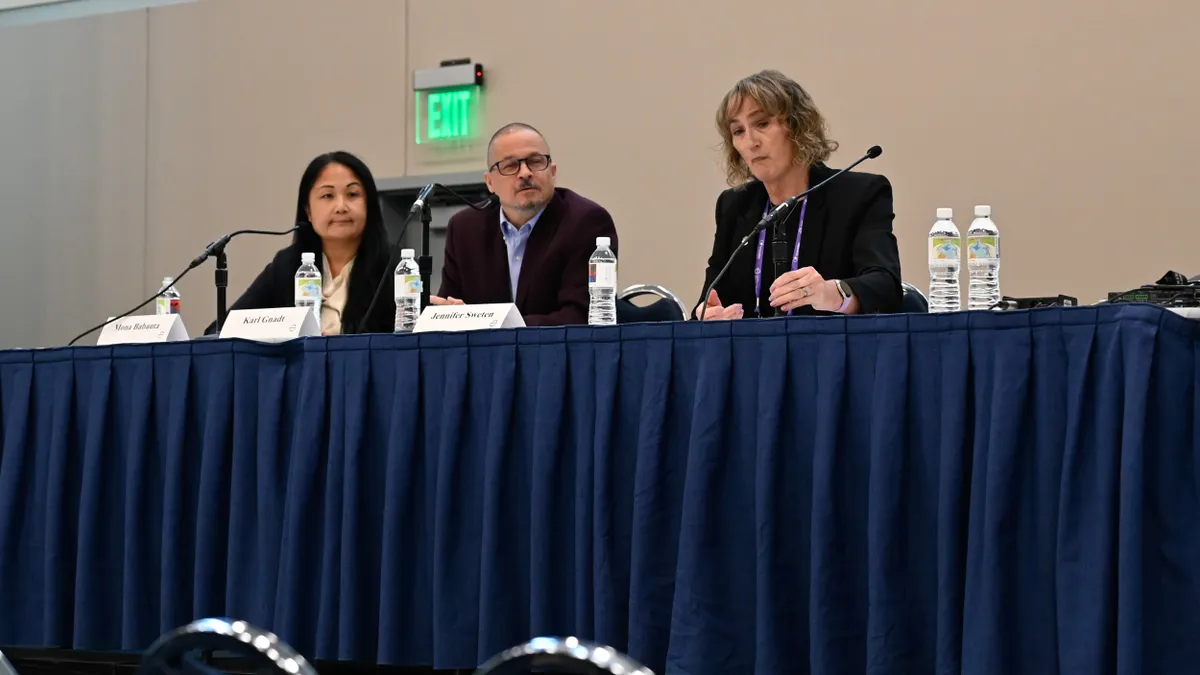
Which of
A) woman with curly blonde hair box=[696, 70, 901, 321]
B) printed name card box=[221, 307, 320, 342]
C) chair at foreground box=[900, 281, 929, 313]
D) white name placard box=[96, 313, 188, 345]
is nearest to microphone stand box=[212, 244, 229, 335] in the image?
white name placard box=[96, 313, 188, 345]

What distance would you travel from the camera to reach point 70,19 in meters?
5.84

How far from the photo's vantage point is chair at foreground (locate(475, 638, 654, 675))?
2.73ft

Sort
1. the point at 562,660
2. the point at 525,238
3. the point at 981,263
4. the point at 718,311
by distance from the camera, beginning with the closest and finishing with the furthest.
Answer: the point at 562,660, the point at 981,263, the point at 718,311, the point at 525,238

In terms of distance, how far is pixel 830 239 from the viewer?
2.77 metres

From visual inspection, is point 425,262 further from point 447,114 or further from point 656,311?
point 447,114

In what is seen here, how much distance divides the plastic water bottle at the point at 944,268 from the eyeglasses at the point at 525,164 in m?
1.12

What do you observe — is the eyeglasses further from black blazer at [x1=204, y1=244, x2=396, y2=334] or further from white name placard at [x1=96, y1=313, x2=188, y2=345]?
white name placard at [x1=96, y1=313, x2=188, y2=345]

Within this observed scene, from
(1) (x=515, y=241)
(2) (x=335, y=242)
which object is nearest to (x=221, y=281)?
(2) (x=335, y=242)

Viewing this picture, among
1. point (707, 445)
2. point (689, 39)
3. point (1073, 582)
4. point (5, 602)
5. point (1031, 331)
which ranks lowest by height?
point (5, 602)

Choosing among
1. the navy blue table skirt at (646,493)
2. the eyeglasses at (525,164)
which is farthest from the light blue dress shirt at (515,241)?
the navy blue table skirt at (646,493)

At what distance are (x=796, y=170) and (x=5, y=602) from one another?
5.89ft

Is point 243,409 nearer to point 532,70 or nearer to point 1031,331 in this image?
point 1031,331

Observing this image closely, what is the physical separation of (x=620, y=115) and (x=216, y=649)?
3.98m

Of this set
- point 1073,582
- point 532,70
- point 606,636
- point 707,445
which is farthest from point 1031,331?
point 532,70
